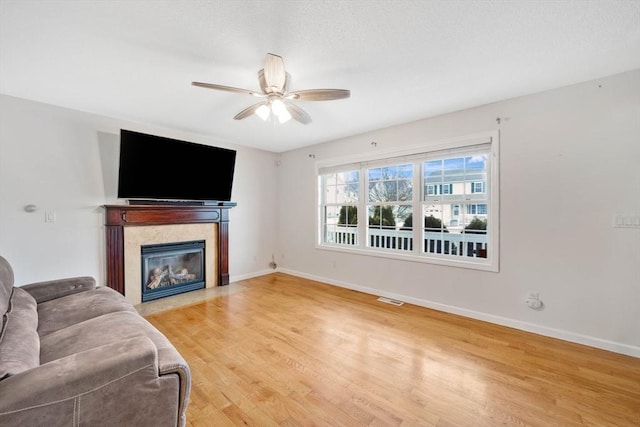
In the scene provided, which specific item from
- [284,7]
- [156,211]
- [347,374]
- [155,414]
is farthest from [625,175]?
[156,211]

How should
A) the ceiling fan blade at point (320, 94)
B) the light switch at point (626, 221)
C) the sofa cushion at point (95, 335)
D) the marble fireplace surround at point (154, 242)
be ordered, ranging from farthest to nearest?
the marble fireplace surround at point (154, 242) → the light switch at point (626, 221) → the ceiling fan blade at point (320, 94) → the sofa cushion at point (95, 335)

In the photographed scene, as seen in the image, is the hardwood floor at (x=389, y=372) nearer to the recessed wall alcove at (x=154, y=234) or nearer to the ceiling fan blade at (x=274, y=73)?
the recessed wall alcove at (x=154, y=234)

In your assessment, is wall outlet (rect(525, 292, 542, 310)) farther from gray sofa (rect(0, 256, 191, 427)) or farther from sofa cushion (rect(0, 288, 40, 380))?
sofa cushion (rect(0, 288, 40, 380))

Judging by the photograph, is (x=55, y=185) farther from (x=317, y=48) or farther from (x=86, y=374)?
(x=317, y=48)

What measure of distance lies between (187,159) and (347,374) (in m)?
3.40

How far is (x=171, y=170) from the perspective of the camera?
3662mm

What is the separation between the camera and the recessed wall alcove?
3.41 meters

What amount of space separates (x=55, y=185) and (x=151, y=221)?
105 cm

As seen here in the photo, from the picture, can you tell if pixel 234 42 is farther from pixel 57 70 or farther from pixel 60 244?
pixel 60 244

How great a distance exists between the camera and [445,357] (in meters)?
2.29

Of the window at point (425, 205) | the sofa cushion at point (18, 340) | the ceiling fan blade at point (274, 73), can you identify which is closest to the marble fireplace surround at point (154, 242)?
the sofa cushion at point (18, 340)

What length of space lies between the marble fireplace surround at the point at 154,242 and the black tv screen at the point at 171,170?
0.47 m

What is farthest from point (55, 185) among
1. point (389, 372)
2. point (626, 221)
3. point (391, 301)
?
point (626, 221)

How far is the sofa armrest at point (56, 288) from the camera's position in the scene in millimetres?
2125
